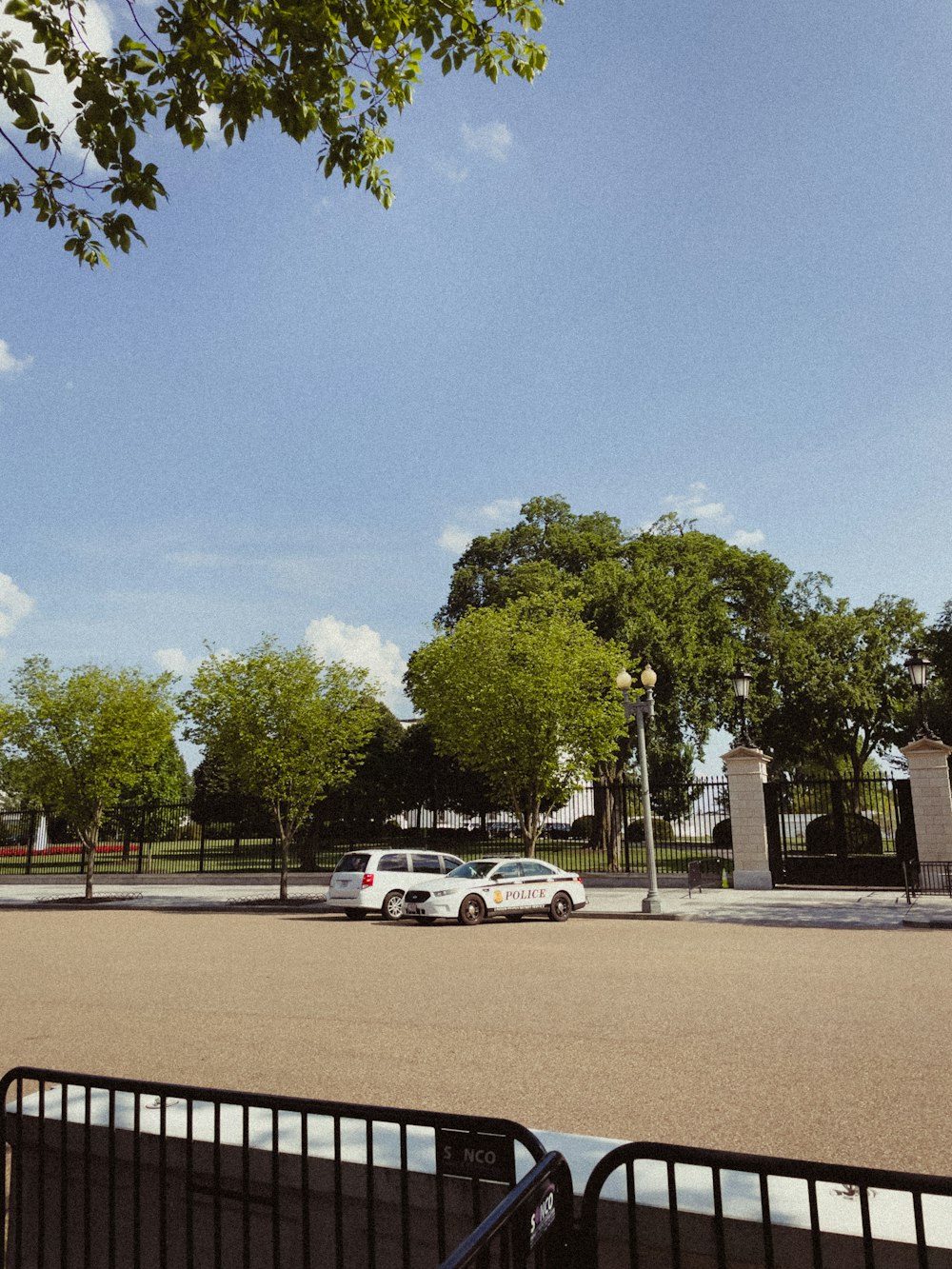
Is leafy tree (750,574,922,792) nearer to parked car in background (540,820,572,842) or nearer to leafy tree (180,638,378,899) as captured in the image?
parked car in background (540,820,572,842)

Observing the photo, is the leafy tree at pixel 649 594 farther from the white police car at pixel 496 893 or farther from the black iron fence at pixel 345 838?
the white police car at pixel 496 893

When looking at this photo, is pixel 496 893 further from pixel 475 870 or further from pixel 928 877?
pixel 928 877

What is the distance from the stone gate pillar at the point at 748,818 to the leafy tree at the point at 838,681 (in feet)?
51.0

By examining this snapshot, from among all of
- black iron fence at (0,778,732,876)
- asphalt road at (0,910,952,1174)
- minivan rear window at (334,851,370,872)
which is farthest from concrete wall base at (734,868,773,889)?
minivan rear window at (334,851,370,872)

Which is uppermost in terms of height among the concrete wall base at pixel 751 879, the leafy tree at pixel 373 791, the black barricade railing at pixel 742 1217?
the leafy tree at pixel 373 791

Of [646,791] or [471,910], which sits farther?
[646,791]

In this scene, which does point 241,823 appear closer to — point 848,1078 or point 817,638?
point 817,638

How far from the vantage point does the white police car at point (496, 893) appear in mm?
18828

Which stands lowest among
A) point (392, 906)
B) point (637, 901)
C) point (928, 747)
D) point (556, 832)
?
point (637, 901)

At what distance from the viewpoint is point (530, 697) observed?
26453mm

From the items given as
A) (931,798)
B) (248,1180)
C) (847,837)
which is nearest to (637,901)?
(847,837)

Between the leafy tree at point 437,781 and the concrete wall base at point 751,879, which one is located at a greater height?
the leafy tree at point 437,781

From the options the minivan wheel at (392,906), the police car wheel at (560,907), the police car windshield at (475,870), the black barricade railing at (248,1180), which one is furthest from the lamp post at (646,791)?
the black barricade railing at (248,1180)

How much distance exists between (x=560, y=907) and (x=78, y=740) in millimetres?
16226
